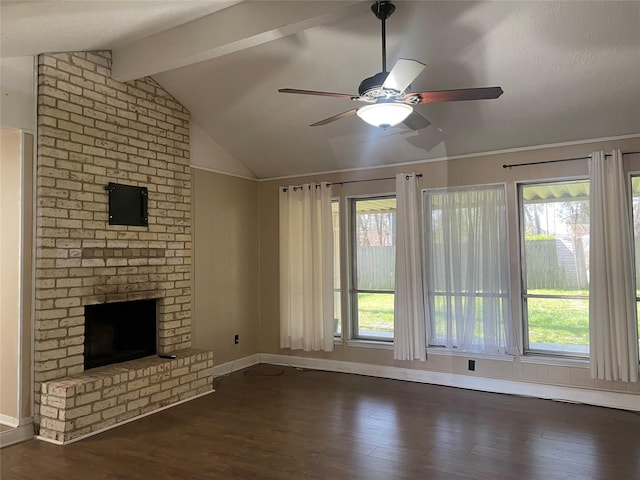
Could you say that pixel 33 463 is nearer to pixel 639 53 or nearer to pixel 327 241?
pixel 327 241

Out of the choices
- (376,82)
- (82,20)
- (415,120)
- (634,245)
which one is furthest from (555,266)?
(82,20)

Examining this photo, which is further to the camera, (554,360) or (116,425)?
(554,360)

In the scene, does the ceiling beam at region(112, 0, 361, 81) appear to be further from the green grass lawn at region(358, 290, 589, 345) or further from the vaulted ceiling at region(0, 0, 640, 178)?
the green grass lawn at region(358, 290, 589, 345)

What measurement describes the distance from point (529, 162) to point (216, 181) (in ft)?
11.7

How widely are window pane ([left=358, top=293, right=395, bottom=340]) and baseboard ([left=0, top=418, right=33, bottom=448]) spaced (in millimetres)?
3532

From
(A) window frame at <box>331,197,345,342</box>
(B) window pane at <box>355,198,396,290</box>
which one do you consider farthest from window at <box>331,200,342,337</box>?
(B) window pane at <box>355,198,396,290</box>

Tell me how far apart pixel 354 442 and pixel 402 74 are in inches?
105

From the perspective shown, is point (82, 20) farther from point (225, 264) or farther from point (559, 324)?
point (559, 324)

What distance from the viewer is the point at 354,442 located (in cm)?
357

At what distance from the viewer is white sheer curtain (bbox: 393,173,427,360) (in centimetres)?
511

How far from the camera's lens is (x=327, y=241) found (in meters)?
5.75

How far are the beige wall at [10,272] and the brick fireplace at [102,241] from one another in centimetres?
17

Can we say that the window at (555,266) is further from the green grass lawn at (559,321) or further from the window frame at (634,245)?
the window frame at (634,245)

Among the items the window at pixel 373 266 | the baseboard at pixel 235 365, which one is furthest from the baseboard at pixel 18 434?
the window at pixel 373 266
